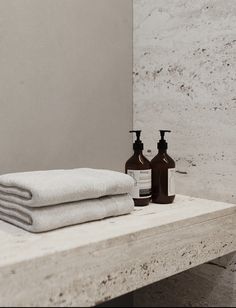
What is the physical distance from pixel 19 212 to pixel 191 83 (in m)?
0.69

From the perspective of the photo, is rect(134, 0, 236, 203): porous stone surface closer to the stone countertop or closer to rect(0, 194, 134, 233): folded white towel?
the stone countertop

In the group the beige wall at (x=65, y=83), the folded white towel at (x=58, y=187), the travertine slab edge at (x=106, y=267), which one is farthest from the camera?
the beige wall at (x=65, y=83)

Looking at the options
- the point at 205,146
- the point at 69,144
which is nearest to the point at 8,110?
the point at 69,144

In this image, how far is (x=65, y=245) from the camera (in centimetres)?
81

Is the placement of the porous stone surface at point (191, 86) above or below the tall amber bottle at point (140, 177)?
above

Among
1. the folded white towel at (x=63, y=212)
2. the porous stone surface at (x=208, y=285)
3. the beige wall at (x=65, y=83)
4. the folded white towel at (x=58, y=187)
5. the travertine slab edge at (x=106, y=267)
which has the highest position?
the beige wall at (x=65, y=83)

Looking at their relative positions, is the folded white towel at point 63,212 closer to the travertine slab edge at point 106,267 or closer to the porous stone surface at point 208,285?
the travertine slab edge at point 106,267

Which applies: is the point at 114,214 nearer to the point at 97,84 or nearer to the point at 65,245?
the point at 65,245

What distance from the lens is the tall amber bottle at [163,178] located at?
3.95ft

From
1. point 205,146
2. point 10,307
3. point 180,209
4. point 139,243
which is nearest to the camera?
point 10,307

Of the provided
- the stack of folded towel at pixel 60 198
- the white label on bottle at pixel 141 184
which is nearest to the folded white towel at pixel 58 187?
the stack of folded towel at pixel 60 198

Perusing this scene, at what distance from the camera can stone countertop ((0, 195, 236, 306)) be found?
2.41 ft

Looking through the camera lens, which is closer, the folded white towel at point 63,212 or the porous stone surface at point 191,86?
the folded white towel at point 63,212

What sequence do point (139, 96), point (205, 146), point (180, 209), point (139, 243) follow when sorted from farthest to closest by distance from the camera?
1. point (139, 96)
2. point (205, 146)
3. point (180, 209)
4. point (139, 243)
